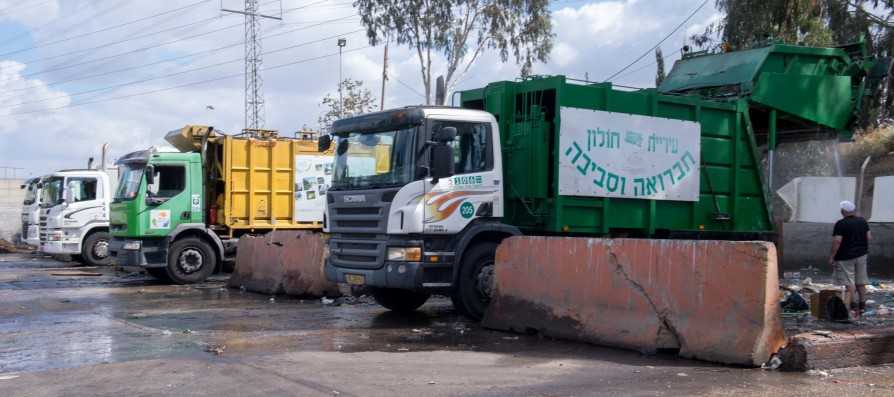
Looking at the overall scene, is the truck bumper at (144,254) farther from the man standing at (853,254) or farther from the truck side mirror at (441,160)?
the man standing at (853,254)

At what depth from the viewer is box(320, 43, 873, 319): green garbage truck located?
994 centimetres

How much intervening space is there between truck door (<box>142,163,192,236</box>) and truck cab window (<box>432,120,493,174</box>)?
838 centimetres

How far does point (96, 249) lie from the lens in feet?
71.9

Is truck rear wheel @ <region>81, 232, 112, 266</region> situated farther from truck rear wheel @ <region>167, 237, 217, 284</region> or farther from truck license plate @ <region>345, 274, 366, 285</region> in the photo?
truck license plate @ <region>345, 274, 366, 285</region>

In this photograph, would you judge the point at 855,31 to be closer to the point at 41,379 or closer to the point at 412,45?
the point at 412,45

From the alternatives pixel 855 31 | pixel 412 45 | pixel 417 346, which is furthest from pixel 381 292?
pixel 412 45

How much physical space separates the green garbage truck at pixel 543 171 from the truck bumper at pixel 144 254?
647 centimetres

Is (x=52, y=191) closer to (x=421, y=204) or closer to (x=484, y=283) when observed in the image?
(x=421, y=204)

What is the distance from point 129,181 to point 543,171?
970 centimetres

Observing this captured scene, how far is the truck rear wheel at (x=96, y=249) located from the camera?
21.8 metres

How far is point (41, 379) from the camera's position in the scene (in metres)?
6.80

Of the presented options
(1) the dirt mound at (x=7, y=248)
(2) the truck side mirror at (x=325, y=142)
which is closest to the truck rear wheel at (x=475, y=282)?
(2) the truck side mirror at (x=325, y=142)

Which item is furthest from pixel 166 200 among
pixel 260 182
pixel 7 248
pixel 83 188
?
pixel 7 248

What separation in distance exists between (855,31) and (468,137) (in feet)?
59.0
